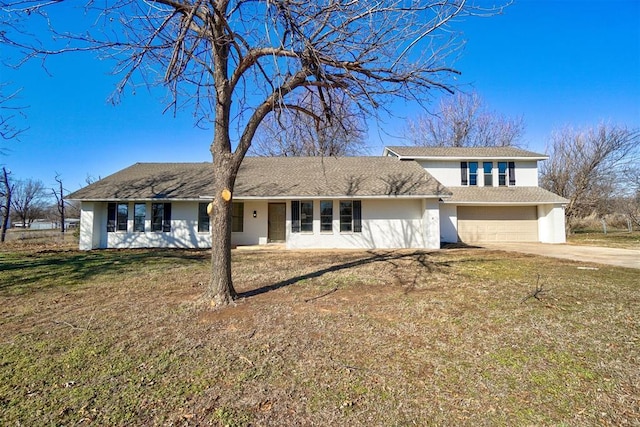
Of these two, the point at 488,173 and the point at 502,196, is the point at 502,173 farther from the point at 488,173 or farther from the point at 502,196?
the point at 502,196

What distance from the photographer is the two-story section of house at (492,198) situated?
55.0 feet

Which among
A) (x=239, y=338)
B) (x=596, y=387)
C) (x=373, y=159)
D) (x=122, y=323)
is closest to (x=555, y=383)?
(x=596, y=387)

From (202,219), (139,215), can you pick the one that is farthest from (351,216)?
(139,215)

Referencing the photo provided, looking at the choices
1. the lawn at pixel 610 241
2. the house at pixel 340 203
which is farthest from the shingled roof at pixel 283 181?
the lawn at pixel 610 241

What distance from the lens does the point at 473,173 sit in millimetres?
18203

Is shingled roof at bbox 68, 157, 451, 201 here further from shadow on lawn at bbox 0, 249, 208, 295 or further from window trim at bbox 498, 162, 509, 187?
window trim at bbox 498, 162, 509, 187

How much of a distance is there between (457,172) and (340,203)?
8.15 metres

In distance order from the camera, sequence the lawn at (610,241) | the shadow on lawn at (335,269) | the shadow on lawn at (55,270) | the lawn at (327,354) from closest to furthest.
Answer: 1. the lawn at (327,354)
2. the shadow on lawn at (335,269)
3. the shadow on lawn at (55,270)
4. the lawn at (610,241)

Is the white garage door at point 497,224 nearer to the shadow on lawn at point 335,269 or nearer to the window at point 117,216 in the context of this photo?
the shadow on lawn at point 335,269

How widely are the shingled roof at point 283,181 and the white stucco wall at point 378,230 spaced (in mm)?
745

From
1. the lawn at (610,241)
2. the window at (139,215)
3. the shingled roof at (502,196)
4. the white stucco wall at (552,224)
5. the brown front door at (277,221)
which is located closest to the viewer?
the lawn at (610,241)

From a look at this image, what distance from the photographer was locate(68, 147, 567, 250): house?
14570mm

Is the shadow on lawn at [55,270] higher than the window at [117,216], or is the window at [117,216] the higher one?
the window at [117,216]

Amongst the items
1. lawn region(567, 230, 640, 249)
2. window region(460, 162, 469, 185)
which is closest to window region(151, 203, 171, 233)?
window region(460, 162, 469, 185)
